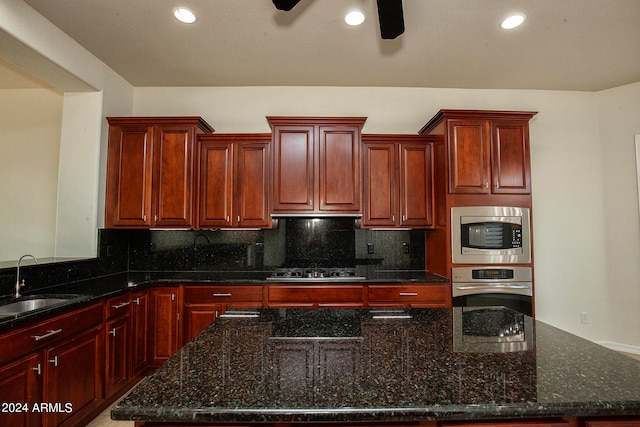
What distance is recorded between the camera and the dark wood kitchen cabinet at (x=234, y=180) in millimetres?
3170

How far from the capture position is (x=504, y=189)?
298cm

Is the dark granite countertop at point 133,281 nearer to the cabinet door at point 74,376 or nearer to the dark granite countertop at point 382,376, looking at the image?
the cabinet door at point 74,376

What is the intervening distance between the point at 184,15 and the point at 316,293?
2.53 meters

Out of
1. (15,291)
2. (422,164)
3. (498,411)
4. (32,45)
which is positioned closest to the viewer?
(498,411)

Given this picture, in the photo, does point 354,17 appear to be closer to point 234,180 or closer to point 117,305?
point 234,180

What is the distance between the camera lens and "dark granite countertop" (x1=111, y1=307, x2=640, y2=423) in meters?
0.74

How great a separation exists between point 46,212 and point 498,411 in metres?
4.29

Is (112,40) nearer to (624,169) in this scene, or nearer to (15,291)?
(15,291)

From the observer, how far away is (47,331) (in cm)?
181

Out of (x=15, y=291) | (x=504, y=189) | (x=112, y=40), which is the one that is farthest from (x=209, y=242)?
(x=504, y=189)

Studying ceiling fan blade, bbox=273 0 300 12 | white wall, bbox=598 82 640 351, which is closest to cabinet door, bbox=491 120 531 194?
white wall, bbox=598 82 640 351

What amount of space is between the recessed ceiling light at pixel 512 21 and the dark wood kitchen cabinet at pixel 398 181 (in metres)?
1.07

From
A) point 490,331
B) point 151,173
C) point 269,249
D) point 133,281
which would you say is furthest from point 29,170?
point 490,331

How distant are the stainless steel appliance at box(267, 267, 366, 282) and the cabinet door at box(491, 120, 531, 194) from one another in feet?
5.23
